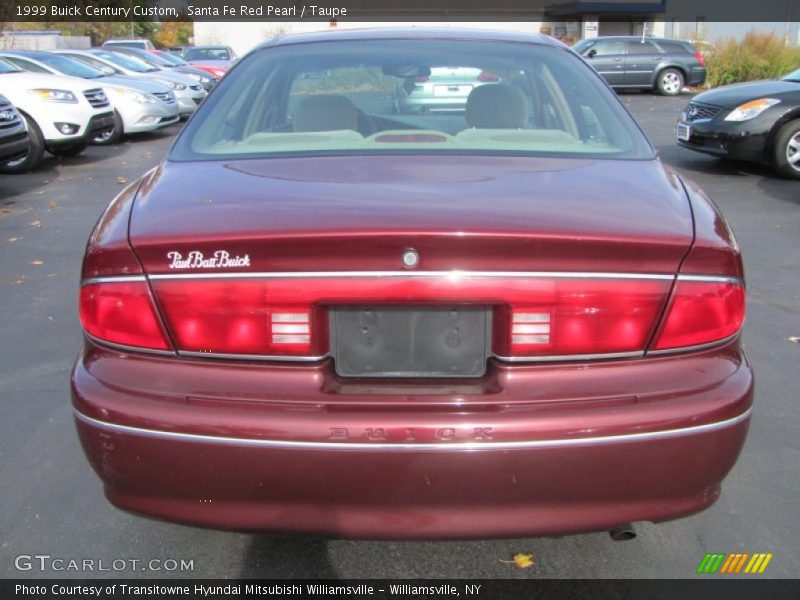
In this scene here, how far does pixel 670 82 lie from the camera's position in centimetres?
2352

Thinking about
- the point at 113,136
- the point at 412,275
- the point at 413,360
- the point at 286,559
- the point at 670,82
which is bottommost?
the point at 670,82

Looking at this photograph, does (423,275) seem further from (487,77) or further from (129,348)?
(487,77)

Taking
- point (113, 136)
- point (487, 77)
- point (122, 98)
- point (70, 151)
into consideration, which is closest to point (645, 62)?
point (122, 98)

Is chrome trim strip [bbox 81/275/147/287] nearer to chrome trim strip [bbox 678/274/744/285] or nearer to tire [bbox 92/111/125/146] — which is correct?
chrome trim strip [bbox 678/274/744/285]

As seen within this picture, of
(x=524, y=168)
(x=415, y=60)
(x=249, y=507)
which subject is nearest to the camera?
(x=249, y=507)

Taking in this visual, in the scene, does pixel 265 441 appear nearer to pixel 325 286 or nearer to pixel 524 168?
pixel 325 286

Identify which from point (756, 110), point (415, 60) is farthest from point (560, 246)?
point (756, 110)

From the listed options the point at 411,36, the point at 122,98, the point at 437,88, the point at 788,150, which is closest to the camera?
the point at 411,36

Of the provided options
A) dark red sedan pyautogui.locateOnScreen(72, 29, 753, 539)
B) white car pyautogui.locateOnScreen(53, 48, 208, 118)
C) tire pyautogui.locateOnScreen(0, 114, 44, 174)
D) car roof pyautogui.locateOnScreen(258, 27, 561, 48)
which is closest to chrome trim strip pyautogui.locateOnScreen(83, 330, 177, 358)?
dark red sedan pyautogui.locateOnScreen(72, 29, 753, 539)

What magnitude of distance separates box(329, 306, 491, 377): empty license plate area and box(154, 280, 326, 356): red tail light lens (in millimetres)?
74

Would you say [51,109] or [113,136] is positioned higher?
[51,109]

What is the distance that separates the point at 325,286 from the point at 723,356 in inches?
42.4

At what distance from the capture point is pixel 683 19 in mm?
41406

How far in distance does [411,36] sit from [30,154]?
333 inches
